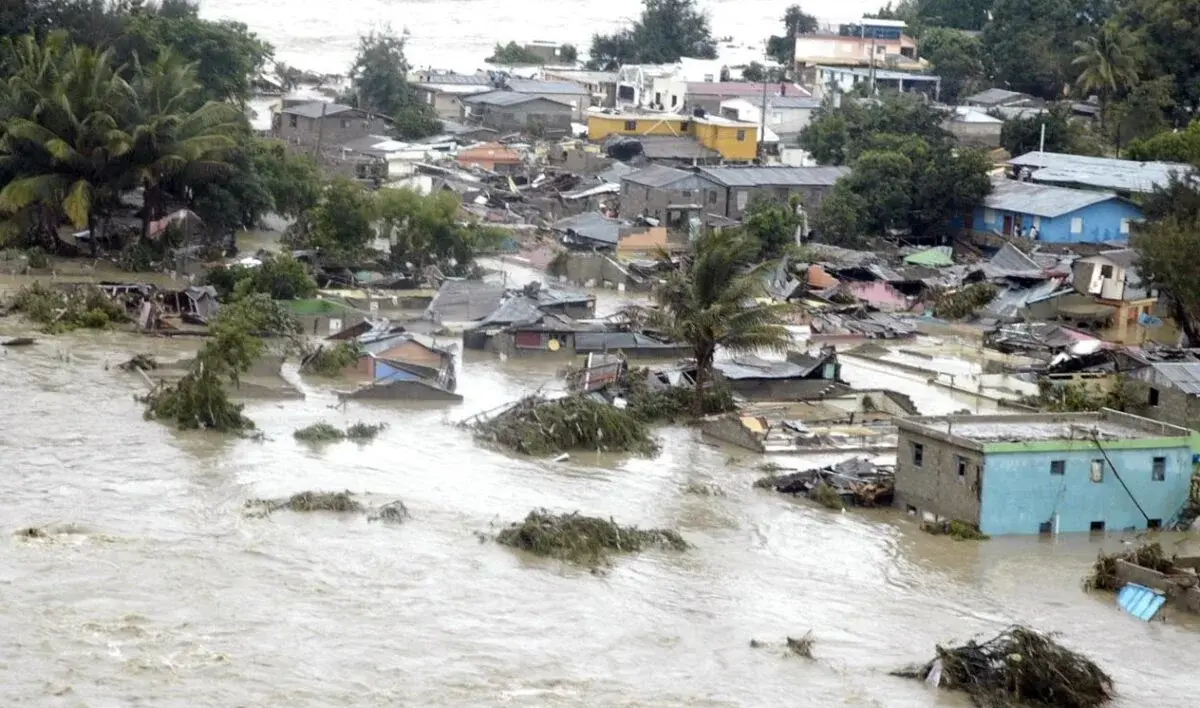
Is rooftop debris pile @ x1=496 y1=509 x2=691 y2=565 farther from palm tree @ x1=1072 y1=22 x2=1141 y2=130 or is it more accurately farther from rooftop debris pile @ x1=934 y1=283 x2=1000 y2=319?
palm tree @ x1=1072 y1=22 x2=1141 y2=130

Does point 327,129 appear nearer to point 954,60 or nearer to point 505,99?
point 505,99

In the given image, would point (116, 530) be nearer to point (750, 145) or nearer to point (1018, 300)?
point (1018, 300)

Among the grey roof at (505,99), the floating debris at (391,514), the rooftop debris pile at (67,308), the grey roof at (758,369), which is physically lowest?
the floating debris at (391,514)

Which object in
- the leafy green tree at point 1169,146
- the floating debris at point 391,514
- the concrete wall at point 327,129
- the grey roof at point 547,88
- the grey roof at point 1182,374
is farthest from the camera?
the grey roof at point 547,88

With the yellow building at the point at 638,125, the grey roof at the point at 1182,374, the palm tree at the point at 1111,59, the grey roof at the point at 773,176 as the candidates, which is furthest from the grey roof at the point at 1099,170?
the grey roof at the point at 1182,374

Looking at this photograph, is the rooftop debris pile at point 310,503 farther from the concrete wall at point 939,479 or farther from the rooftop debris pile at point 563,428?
the concrete wall at point 939,479

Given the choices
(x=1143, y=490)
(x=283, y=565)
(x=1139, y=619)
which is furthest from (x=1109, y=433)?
(x=283, y=565)
